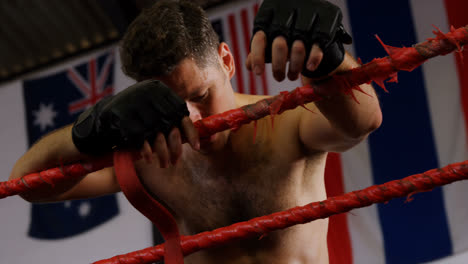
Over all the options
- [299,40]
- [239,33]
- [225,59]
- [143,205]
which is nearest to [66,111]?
[239,33]

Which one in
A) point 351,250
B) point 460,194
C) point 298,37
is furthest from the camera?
point 351,250

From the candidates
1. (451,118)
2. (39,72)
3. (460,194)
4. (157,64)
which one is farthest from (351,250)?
(39,72)

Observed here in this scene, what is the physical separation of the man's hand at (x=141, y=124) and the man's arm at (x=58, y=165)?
0.17ft

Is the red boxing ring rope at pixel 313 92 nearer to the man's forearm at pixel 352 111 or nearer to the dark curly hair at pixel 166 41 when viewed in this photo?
the man's forearm at pixel 352 111

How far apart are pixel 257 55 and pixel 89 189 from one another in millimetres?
683

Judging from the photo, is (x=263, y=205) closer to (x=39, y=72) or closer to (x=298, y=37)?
(x=298, y=37)

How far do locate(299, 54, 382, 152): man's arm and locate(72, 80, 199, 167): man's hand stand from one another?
0.18 meters

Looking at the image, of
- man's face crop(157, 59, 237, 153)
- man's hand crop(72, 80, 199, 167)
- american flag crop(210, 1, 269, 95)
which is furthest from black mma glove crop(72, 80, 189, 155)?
american flag crop(210, 1, 269, 95)

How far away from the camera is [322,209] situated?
56 centimetres

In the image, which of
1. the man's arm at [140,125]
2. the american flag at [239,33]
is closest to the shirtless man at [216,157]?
the man's arm at [140,125]

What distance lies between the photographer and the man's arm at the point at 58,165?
0.67 metres

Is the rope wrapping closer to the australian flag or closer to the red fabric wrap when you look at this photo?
the red fabric wrap

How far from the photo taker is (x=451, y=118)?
172 centimetres

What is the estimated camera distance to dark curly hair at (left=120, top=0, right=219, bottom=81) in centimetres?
84
